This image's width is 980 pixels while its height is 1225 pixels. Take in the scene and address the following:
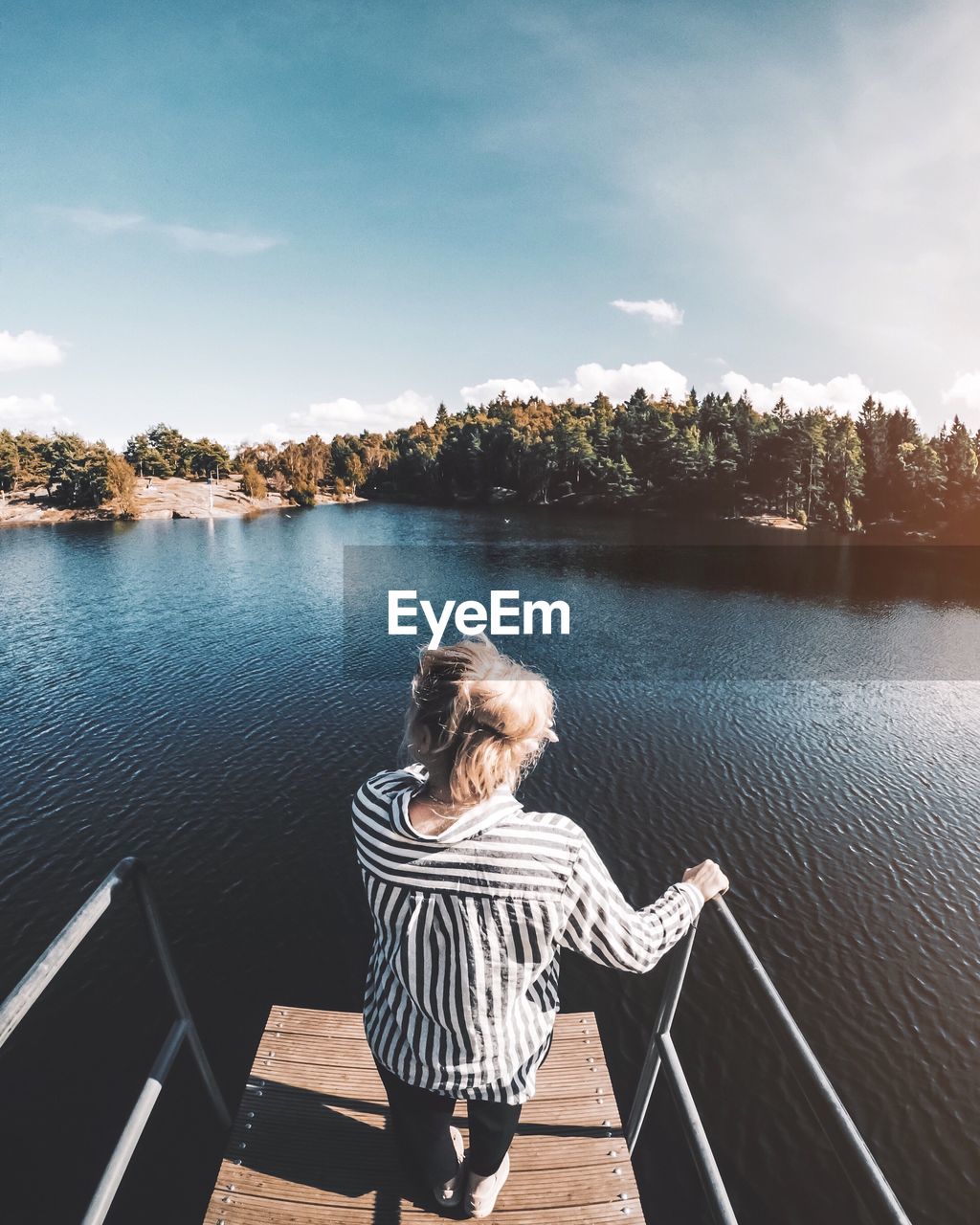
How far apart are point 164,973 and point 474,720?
2.74m

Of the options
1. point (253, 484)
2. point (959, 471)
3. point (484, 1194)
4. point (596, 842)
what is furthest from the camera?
point (253, 484)

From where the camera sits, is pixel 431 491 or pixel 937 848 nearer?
pixel 937 848

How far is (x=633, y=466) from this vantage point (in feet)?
312

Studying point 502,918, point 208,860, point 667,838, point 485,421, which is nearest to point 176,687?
point 208,860

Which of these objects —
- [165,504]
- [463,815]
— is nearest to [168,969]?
[463,815]

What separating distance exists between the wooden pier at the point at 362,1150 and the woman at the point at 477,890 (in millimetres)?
1236

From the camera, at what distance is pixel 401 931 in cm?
198

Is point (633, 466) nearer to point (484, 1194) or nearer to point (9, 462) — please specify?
point (9, 462)

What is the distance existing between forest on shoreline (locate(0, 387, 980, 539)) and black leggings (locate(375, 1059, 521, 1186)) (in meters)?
Result: 78.4

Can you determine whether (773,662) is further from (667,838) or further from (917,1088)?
(917,1088)

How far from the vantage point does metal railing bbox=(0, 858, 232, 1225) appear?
2.07 m

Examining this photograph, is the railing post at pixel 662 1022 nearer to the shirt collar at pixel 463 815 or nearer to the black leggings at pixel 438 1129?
the black leggings at pixel 438 1129

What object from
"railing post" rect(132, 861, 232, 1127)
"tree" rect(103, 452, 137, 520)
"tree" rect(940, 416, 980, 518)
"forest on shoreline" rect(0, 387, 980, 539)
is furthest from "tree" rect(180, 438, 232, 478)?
"railing post" rect(132, 861, 232, 1127)

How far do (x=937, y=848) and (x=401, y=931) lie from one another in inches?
745
